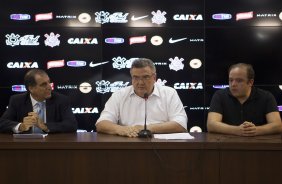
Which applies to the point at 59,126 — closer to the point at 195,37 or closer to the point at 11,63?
the point at 11,63

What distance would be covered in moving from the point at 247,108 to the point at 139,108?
35.2 inches

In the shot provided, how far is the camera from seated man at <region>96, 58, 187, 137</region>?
3.19m

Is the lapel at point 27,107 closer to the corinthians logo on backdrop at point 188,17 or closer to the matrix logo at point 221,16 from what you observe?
the corinthians logo on backdrop at point 188,17

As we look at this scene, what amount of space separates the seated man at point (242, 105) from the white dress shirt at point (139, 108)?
304mm

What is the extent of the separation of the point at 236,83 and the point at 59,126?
4.79ft

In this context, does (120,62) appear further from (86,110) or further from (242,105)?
(242,105)

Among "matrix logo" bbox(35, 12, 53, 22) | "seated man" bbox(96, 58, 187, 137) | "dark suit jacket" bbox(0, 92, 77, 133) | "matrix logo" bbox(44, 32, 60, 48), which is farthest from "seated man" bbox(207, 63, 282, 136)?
"matrix logo" bbox(35, 12, 53, 22)

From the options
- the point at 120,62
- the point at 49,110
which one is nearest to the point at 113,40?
the point at 120,62

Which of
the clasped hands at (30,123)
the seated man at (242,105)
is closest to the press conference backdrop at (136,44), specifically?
the seated man at (242,105)

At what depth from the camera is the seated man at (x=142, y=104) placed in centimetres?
319

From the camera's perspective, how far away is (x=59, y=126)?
3.08m

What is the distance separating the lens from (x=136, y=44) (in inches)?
191
